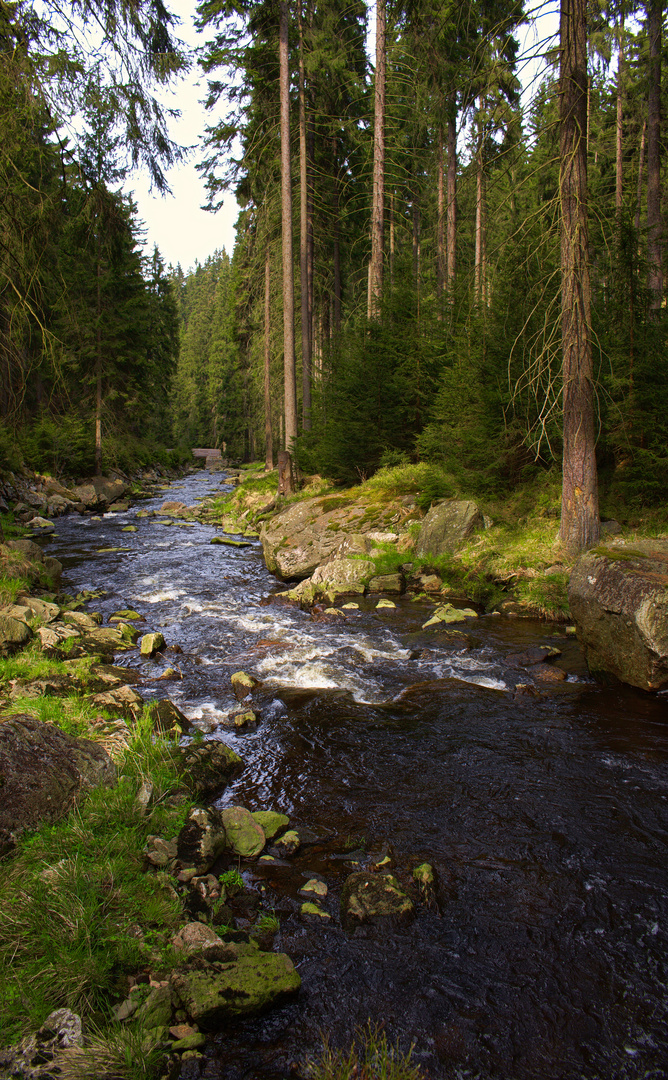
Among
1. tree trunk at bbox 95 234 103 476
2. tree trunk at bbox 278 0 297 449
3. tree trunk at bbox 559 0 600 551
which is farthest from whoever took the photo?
tree trunk at bbox 95 234 103 476

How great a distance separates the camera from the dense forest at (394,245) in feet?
22.4

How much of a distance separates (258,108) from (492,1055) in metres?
25.1

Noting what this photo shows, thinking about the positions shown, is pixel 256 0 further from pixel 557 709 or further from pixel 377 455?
pixel 557 709

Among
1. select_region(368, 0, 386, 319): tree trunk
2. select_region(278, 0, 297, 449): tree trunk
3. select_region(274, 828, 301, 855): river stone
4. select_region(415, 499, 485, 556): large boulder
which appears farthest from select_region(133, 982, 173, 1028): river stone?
select_region(368, 0, 386, 319): tree trunk

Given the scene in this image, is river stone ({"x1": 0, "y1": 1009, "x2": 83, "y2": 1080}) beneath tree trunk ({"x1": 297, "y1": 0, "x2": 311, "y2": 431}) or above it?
beneath

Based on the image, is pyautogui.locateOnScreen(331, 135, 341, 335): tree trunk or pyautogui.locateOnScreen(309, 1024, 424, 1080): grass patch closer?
pyautogui.locateOnScreen(309, 1024, 424, 1080): grass patch

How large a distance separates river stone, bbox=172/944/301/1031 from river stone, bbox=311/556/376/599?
834 cm

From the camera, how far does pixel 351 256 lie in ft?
97.6

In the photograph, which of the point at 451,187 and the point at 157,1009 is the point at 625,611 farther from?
the point at 451,187

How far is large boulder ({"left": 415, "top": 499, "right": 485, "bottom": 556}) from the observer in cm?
1165

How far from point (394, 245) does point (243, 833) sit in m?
30.8

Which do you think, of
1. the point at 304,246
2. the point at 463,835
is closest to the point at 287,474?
the point at 304,246

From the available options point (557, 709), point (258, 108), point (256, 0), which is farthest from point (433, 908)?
point (258, 108)

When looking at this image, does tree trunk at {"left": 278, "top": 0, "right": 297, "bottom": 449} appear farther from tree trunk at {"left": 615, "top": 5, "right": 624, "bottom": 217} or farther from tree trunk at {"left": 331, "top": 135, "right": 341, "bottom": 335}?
tree trunk at {"left": 615, "top": 5, "right": 624, "bottom": 217}
